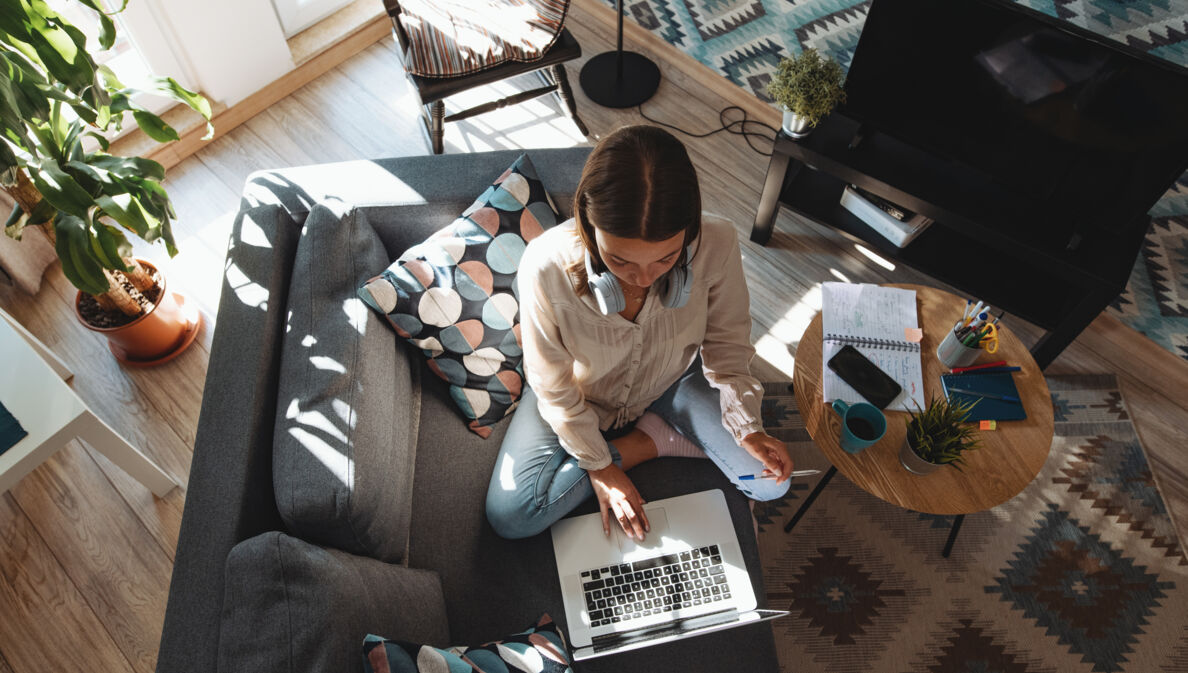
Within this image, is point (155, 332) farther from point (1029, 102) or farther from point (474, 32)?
point (1029, 102)

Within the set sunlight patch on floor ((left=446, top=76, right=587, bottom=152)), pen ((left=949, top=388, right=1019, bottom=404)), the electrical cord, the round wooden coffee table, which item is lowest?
the electrical cord

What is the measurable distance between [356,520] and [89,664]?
1046 millimetres

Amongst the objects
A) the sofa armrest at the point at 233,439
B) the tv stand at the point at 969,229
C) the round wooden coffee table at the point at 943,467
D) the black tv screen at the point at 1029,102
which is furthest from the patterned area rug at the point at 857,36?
the sofa armrest at the point at 233,439

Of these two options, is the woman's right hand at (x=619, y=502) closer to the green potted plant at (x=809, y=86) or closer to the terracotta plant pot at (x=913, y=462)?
the terracotta plant pot at (x=913, y=462)

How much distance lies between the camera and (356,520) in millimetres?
1277

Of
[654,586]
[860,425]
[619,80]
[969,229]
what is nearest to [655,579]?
[654,586]

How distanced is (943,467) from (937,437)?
0.12 meters

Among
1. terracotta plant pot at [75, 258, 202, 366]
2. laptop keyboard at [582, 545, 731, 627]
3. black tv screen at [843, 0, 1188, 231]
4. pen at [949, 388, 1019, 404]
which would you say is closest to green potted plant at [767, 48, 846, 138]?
black tv screen at [843, 0, 1188, 231]

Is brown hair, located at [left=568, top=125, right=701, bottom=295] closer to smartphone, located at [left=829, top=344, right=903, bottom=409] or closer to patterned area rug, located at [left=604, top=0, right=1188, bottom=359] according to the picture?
smartphone, located at [left=829, top=344, right=903, bottom=409]

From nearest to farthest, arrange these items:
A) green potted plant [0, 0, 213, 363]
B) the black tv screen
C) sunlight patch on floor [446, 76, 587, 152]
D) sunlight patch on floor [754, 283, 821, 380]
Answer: green potted plant [0, 0, 213, 363], the black tv screen, sunlight patch on floor [754, 283, 821, 380], sunlight patch on floor [446, 76, 587, 152]

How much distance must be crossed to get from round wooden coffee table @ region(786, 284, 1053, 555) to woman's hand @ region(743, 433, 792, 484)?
12 centimetres

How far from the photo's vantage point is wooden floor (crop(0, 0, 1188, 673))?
71.9 inches

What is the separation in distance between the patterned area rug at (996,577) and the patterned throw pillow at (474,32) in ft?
4.43

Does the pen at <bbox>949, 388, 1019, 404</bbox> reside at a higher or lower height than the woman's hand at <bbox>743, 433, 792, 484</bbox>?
lower
